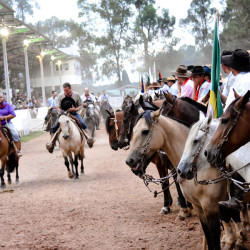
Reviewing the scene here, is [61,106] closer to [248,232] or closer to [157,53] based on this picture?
[248,232]

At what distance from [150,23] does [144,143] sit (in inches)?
2188

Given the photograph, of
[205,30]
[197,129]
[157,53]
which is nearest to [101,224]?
[197,129]

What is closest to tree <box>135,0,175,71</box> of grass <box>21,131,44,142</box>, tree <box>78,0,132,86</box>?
tree <box>78,0,132,86</box>

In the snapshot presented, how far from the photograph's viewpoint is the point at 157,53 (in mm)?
65125

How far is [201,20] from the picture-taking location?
57156mm

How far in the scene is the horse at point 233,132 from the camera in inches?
151

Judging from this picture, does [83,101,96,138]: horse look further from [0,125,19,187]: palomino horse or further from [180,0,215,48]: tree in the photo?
[180,0,215,48]: tree

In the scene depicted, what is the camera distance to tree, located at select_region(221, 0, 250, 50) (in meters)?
35.0

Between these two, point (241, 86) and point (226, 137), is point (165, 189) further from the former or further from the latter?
point (226, 137)

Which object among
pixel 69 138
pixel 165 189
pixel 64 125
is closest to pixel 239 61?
pixel 165 189

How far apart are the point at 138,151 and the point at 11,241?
292 centimetres

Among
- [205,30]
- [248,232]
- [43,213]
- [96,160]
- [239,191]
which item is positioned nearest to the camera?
[239,191]

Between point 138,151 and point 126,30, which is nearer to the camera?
point 138,151

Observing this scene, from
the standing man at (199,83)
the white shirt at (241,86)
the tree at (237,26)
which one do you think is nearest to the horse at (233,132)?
the white shirt at (241,86)
